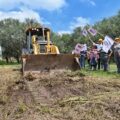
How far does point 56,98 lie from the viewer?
34.9 ft

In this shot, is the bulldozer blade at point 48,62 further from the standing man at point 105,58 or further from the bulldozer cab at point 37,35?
the bulldozer cab at point 37,35

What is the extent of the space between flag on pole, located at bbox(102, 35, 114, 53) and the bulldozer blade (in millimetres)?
1579

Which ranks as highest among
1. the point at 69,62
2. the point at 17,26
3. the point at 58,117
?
the point at 17,26

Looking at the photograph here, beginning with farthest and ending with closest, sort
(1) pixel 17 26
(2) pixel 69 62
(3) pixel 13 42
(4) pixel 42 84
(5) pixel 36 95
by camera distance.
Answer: (1) pixel 17 26, (3) pixel 13 42, (2) pixel 69 62, (4) pixel 42 84, (5) pixel 36 95

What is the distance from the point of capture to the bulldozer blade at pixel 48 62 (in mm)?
19281

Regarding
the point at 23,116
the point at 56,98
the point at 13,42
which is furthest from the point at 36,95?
the point at 13,42

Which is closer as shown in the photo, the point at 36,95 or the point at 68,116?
the point at 68,116

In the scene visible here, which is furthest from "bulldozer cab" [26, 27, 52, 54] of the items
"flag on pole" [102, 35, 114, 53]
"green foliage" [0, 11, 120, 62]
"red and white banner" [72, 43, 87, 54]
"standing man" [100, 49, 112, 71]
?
"green foliage" [0, 11, 120, 62]

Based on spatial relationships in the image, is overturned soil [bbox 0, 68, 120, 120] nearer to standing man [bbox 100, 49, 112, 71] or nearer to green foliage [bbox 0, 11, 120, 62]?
standing man [bbox 100, 49, 112, 71]

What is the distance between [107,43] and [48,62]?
300 cm

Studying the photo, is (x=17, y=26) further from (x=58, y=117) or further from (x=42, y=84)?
(x=58, y=117)

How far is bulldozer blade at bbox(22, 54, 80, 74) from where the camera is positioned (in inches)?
759

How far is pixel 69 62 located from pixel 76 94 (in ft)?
28.0

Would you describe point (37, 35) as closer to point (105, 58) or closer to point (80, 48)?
point (80, 48)
